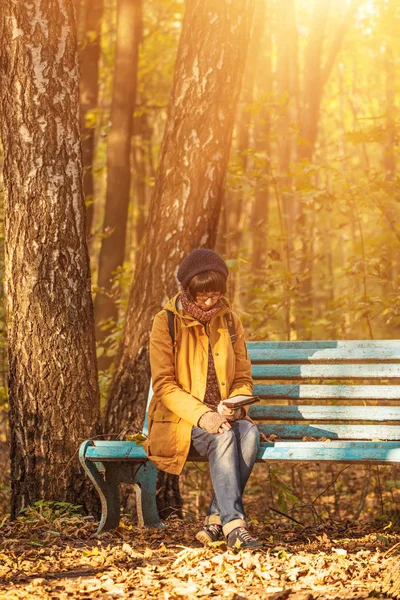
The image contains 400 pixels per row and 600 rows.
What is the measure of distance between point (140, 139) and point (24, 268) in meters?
11.6

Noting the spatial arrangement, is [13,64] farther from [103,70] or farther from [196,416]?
[103,70]

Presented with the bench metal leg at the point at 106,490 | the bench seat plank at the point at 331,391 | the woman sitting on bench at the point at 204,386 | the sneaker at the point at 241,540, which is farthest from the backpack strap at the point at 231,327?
the sneaker at the point at 241,540

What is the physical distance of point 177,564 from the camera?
427 centimetres

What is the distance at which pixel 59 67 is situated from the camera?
5707 mm

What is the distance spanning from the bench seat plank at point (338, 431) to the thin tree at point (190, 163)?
1318 millimetres

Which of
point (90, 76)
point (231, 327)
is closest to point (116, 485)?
point (231, 327)

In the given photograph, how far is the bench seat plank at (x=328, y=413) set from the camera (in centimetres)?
→ 516

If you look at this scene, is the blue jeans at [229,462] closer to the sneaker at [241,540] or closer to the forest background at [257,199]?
the sneaker at [241,540]

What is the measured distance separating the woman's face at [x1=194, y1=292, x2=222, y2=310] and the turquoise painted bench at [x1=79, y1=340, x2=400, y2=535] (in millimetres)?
666

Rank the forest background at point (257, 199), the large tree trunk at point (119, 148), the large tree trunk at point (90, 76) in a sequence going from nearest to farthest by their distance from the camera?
the forest background at point (257, 199), the large tree trunk at point (119, 148), the large tree trunk at point (90, 76)

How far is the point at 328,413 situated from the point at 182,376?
97 cm

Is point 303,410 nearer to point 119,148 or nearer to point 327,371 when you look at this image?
point 327,371

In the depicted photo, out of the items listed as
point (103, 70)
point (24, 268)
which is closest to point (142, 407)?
point (24, 268)

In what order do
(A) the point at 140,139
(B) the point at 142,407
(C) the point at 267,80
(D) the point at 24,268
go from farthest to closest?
(A) the point at 140,139 < (C) the point at 267,80 < (B) the point at 142,407 < (D) the point at 24,268
